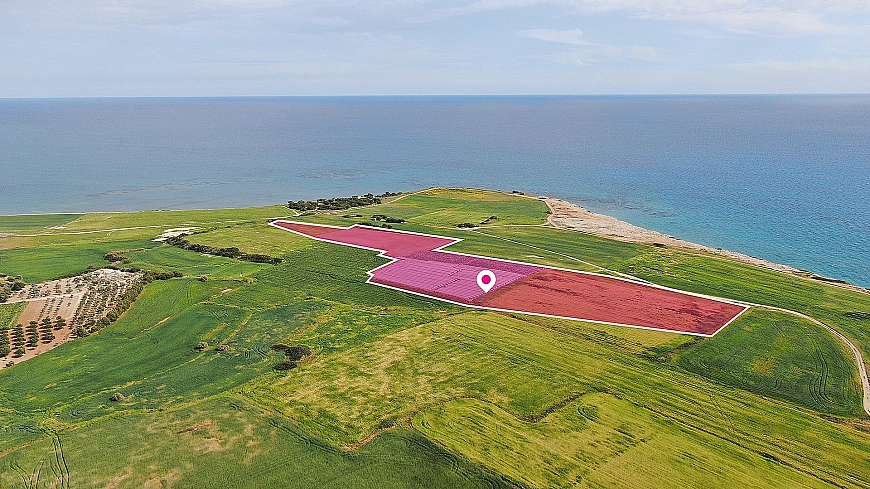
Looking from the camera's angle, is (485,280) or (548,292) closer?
(548,292)

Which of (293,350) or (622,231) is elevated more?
(622,231)

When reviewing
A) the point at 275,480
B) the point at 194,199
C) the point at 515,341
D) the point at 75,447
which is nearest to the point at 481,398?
the point at 515,341

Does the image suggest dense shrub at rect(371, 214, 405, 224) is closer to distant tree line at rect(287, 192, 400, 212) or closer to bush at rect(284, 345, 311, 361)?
distant tree line at rect(287, 192, 400, 212)

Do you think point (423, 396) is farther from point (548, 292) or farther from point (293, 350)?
point (548, 292)

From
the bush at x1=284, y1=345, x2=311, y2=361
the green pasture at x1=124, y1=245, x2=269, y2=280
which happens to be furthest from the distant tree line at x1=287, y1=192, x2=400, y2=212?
the bush at x1=284, y1=345, x2=311, y2=361

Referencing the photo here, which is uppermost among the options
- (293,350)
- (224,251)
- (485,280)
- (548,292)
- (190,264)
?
(224,251)

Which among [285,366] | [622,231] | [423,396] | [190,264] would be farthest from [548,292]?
[190,264]

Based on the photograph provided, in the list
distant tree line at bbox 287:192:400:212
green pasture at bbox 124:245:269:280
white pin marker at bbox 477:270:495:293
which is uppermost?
distant tree line at bbox 287:192:400:212
